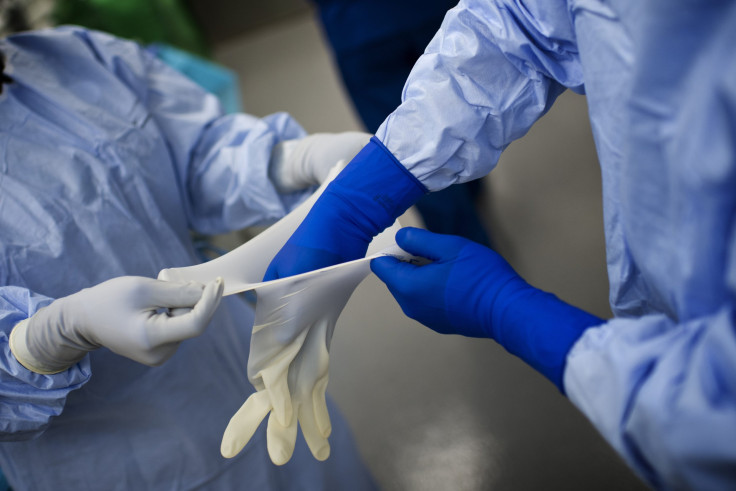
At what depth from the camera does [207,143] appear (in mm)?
1037

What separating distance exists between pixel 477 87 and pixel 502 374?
83 centimetres

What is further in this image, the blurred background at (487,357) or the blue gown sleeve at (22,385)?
the blurred background at (487,357)

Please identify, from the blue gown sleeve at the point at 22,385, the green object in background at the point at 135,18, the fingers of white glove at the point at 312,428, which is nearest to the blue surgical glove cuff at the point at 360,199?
the fingers of white glove at the point at 312,428

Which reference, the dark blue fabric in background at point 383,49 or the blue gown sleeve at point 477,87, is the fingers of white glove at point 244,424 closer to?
the blue gown sleeve at point 477,87

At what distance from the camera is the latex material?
73 cm

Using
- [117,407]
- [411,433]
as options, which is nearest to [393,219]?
[117,407]

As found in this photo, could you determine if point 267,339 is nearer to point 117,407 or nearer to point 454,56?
point 117,407

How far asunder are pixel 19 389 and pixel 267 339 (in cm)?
33

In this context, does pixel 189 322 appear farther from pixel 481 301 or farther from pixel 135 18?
pixel 135 18

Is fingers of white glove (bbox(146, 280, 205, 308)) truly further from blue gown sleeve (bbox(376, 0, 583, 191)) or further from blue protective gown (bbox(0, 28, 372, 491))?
blue gown sleeve (bbox(376, 0, 583, 191))

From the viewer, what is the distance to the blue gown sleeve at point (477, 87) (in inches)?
28.1

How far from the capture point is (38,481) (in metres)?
0.82

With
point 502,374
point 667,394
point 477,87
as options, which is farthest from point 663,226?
point 502,374

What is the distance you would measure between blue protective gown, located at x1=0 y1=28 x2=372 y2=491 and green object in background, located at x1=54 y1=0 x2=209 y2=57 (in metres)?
1.46
